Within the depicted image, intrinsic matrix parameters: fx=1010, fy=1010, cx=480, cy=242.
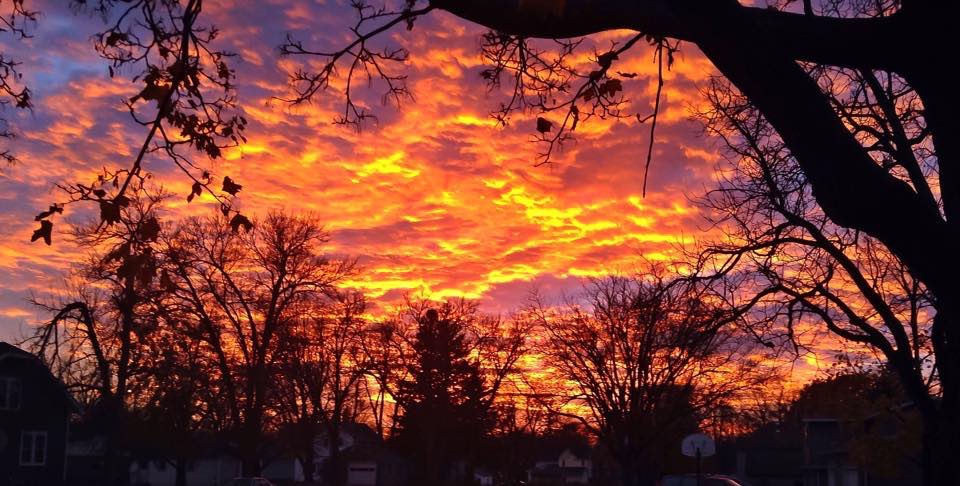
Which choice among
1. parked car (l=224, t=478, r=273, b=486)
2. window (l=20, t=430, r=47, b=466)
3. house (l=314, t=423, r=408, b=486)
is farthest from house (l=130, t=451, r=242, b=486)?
parked car (l=224, t=478, r=273, b=486)

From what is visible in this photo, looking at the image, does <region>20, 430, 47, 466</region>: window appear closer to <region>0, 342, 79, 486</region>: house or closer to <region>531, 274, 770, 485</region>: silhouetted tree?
<region>0, 342, 79, 486</region>: house

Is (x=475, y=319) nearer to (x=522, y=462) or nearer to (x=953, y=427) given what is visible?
(x=522, y=462)

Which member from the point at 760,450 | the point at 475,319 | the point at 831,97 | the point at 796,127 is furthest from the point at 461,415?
the point at 796,127

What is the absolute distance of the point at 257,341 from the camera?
160ft

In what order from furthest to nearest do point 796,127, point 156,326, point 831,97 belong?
point 156,326, point 831,97, point 796,127

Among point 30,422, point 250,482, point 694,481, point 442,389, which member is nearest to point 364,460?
point 442,389

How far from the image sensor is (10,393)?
51500 mm

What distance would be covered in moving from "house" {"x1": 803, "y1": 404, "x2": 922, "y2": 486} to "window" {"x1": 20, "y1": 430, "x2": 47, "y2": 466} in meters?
39.9

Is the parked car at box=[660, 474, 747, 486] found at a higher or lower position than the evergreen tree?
lower

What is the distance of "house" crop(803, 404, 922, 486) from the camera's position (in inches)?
1607

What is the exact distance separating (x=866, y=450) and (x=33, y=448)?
1592 inches

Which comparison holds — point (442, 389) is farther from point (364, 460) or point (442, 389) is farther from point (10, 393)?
point (364, 460)

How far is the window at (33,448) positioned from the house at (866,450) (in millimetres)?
39942

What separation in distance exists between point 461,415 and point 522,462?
17.4 m
